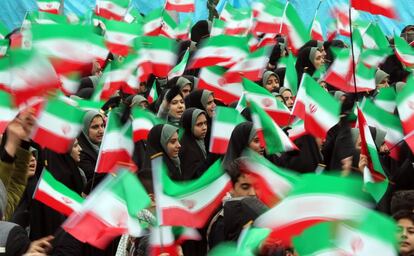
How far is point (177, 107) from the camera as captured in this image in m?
10.5

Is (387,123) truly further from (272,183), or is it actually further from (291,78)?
(272,183)

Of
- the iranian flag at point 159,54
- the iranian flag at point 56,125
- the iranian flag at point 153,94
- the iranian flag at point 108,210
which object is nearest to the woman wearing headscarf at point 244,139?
the iranian flag at point 56,125

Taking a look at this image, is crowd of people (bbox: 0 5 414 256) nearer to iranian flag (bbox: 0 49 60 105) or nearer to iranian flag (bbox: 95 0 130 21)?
iranian flag (bbox: 0 49 60 105)

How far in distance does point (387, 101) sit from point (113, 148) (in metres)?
3.10

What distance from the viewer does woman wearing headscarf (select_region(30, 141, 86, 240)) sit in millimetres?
8109

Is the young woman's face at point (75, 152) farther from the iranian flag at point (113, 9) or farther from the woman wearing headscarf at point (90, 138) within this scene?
the iranian flag at point (113, 9)

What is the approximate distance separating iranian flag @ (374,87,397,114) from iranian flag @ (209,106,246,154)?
4.47ft

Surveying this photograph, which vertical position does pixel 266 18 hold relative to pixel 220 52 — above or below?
below

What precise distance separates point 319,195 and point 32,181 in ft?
14.1

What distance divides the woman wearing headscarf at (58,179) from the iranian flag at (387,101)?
8.55 feet

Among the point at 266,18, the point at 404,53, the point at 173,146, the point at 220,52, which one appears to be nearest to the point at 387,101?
the point at 173,146

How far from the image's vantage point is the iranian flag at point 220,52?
1130cm

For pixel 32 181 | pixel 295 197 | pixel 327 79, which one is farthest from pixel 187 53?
Answer: pixel 295 197

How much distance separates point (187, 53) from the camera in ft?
41.3
